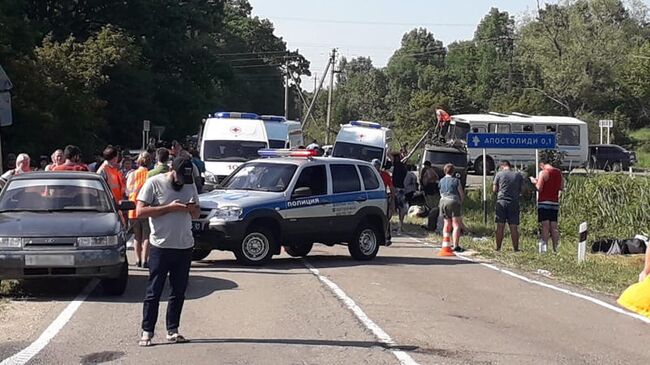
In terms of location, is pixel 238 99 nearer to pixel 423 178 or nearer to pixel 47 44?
pixel 47 44

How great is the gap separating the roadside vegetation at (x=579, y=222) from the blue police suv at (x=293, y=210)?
9.44ft

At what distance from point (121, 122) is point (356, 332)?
39358 mm

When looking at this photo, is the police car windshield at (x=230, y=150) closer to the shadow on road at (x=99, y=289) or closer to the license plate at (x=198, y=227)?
the license plate at (x=198, y=227)

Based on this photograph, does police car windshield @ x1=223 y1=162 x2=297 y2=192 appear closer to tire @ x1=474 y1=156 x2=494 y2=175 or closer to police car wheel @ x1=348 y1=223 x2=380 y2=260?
police car wheel @ x1=348 y1=223 x2=380 y2=260

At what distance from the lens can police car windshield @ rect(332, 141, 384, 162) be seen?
110 feet

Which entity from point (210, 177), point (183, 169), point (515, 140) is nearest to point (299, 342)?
point (183, 169)

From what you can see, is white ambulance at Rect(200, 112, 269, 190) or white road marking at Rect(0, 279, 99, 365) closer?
white road marking at Rect(0, 279, 99, 365)

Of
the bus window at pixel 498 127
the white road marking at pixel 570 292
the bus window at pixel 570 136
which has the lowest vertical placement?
the white road marking at pixel 570 292

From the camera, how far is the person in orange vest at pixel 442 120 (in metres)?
40.3

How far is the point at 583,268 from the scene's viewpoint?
16.9 metres

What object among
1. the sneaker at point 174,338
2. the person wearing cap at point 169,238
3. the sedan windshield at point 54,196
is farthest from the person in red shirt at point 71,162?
the sneaker at point 174,338

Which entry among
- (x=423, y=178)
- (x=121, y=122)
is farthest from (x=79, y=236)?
Answer: (x=121, y=122)

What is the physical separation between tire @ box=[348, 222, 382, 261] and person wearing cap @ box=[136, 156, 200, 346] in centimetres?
815

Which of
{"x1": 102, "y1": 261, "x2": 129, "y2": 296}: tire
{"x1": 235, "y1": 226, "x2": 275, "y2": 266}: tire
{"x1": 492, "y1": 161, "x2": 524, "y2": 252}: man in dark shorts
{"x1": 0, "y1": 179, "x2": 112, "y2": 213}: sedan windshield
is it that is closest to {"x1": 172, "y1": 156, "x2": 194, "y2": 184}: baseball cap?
{"x1": 102, "y1": 261, "x2": 129, "y2": 296}: tire
